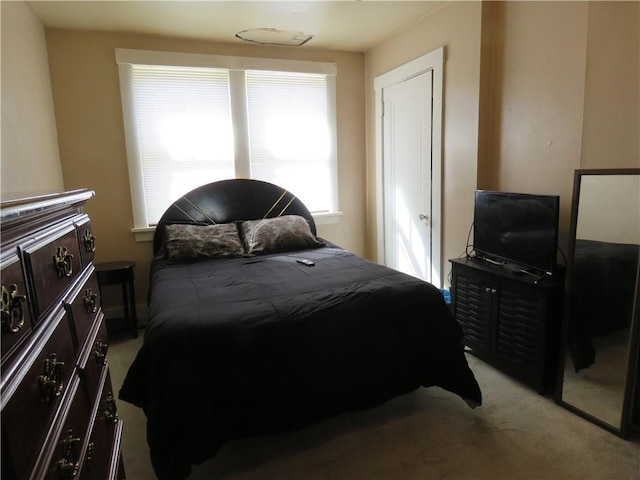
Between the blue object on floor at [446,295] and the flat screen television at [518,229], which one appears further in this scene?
the blue object on floor at [446,295]

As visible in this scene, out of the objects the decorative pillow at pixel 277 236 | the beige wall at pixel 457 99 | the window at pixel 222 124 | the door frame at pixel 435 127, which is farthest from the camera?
the window at pixel 222 124

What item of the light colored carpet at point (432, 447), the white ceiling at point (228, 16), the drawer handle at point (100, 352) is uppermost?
the white ceiling at point (228, 16)

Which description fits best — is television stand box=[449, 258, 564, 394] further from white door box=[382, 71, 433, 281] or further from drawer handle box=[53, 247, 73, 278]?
drawer handle box=[53, 247, 73, 278]

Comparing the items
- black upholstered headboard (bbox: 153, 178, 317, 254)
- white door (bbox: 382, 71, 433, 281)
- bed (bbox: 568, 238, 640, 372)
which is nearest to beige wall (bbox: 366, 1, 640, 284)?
white door (bbox: 382, 71, 433, 281)

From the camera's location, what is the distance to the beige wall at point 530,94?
2203 millimetres

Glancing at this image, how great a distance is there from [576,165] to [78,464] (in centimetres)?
277

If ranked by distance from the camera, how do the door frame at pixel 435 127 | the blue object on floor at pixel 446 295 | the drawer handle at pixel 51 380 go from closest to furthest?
the drawer handle at pixel 51 380 → the blue object on floor at pixel 446 295 → the door frame at pixel 435 127

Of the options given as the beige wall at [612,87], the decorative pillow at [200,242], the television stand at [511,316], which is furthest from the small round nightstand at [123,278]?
the beige wall at [612,87]

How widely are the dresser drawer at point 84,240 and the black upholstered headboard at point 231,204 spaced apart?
2.39m

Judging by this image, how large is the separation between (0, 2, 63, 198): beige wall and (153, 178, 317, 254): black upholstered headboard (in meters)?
0.99

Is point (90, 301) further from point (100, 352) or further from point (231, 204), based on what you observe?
point (231, 204)

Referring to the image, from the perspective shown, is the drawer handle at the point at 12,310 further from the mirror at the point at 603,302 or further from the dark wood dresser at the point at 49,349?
the mirror at the point at 603,302

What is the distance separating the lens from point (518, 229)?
8.34 ft

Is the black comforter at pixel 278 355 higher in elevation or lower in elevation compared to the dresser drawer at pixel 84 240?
lower
